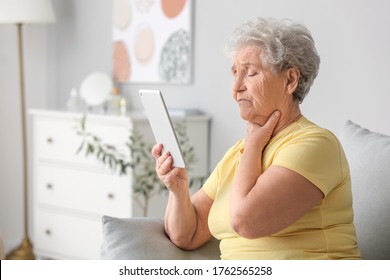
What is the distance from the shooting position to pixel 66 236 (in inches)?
159

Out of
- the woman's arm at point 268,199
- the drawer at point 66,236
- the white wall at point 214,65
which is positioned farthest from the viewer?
the drawer at point 66,236

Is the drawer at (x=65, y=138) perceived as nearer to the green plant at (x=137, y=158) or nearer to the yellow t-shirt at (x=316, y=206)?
the green plant at (x=137, y=158)

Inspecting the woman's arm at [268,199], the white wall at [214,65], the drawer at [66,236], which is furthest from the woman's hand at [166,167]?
the drawer at [66,236]

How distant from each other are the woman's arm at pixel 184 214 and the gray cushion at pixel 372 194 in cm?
38

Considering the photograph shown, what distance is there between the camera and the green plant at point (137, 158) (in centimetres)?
359

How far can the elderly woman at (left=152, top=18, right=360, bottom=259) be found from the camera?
172 centimetres

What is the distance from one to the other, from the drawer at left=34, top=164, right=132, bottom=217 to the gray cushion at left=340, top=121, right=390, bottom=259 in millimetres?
1768

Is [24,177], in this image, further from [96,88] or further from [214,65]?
[214,65]

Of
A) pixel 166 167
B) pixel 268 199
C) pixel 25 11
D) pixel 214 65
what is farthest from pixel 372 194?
pixel 25 11

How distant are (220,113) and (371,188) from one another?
1820 mm

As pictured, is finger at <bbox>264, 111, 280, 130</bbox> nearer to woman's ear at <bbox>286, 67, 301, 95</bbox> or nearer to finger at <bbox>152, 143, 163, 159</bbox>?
woman's ear at <bbox>286, 67, 301, 95</bbox>

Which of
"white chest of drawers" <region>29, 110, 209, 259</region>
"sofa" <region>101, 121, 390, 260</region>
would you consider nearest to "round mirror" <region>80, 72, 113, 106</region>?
"white chest of drawers" <region>29, 110, 209, 259</region>

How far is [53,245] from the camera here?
4141mm

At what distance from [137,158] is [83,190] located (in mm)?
470
